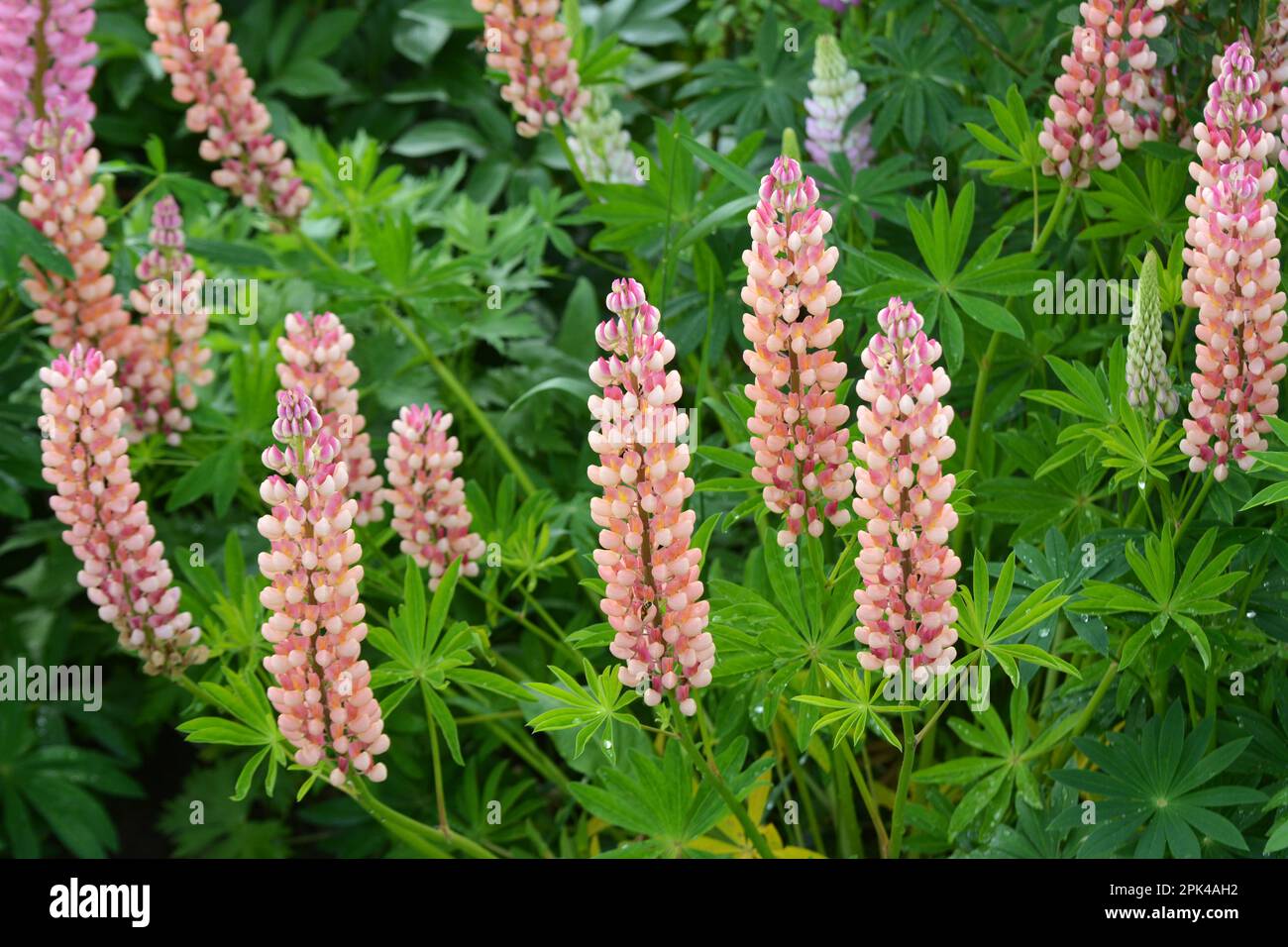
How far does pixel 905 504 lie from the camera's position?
1.41 m

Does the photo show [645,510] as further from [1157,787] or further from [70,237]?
[70,237]

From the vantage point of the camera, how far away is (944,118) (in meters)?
2.27

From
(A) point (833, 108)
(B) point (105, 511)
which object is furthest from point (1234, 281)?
(B) point (105, 511)

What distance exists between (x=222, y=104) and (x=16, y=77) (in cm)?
29

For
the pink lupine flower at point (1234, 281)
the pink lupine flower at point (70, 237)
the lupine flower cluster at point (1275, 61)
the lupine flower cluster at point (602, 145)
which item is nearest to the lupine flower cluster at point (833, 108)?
the lupine flower cluster at point (602, 145)

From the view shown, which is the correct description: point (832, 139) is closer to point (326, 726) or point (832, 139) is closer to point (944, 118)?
point (944, 118)

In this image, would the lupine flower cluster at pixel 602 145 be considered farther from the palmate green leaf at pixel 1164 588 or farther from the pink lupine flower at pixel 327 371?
the palmate green leaf at pixel 1164 588

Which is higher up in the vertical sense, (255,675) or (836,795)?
(255,675)

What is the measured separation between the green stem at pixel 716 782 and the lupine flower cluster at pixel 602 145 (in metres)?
1.09

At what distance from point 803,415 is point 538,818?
1.15 metres

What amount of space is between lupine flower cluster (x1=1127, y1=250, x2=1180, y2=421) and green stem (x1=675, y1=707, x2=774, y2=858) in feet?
2.01

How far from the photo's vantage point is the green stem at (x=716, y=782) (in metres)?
1.56

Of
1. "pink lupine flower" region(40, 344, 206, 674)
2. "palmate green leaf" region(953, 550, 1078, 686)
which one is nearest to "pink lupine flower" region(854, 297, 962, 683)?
"palmate green leaf" region(953, 550, 1078, 686)
